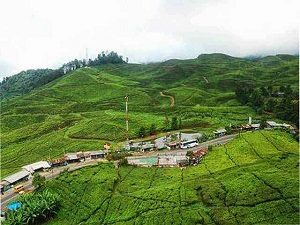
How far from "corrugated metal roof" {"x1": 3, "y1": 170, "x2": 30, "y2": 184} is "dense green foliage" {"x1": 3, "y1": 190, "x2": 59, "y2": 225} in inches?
371

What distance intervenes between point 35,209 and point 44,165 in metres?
17.1

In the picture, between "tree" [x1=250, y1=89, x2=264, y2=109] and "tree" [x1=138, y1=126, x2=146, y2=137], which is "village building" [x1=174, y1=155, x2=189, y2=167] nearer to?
"tree" [x1=138, y1=126, x2=146, y2=137]

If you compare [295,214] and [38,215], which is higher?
[295,214]

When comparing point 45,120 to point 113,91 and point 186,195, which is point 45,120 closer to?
point 113,91

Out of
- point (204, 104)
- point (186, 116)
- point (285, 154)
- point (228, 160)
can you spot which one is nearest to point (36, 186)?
point (228, 160)

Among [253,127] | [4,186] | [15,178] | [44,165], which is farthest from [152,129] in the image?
[4,186]

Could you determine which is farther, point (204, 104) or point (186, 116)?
point (204, 104)

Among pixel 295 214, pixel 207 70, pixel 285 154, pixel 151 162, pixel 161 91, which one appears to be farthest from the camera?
pixel 207 70

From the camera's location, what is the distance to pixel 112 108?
125 meters

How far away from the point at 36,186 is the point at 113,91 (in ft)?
284

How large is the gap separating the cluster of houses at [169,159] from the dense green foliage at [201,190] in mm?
1755

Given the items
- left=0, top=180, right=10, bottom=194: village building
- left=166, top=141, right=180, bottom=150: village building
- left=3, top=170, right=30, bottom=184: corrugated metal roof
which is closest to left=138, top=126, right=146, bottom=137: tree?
left=166, top=141, right=180, bottom=150: village building

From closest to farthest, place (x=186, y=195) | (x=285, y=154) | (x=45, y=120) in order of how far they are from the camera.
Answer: (x=186, y=195) → (x=285, y=154) → (x=45, y=120)

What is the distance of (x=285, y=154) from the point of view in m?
62.9
